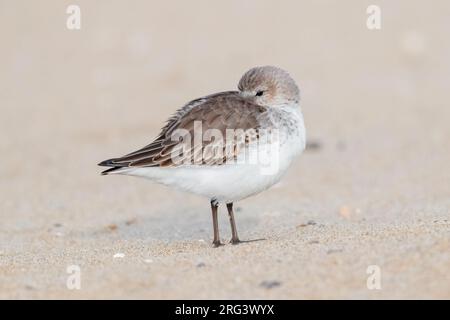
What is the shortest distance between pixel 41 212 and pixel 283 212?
8.49ft

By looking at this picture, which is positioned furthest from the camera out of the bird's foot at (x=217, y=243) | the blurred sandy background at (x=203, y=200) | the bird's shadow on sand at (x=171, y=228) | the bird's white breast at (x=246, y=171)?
the bird's shadow on sand at (x=171, y=228)

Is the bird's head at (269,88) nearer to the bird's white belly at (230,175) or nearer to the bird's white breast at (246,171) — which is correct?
the bird's white breast at (246,171)

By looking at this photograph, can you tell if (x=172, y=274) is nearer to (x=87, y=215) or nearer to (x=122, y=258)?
(x=122, y=258)

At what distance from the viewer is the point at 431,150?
10672 millimetres

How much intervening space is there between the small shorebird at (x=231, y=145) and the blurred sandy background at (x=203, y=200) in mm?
508

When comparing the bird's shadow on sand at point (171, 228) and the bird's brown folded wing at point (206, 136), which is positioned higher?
the bird's brown folded wing at point (206, 136)

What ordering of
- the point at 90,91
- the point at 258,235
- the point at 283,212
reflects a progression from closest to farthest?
the point at 258,235 → the point at 283,212 → the point at 90,91

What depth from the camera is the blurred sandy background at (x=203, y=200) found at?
563cm

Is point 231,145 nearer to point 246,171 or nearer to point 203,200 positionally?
point 246,171

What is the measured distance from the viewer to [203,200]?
31.8 ft

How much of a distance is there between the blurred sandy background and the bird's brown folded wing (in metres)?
0.70

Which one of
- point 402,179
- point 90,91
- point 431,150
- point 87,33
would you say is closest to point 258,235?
point 402,179

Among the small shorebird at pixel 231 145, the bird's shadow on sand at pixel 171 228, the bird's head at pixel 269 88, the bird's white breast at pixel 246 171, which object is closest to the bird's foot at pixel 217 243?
the small shorebird at pixel 231 145

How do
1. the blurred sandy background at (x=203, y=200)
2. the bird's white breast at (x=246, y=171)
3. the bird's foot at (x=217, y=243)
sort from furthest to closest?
the bird's foot at (x=217, y=243) → the bird's white breast at (x=246, y=171) → the blurred sandy background at (x=203, y=200)
